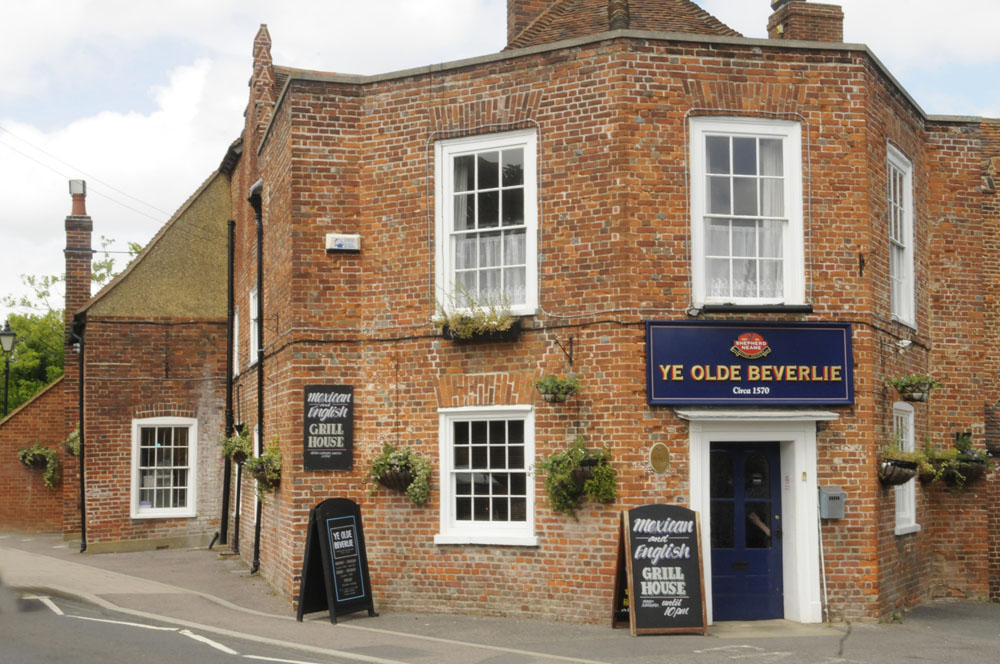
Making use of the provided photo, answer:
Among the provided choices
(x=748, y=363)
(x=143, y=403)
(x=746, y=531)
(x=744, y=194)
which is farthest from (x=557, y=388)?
(x=143, y=403)

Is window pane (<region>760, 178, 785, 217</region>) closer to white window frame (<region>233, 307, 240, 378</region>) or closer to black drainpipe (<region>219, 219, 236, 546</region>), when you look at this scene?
white window frame (<region>233, 307, 240, 378</region>)

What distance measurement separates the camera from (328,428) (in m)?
14.0

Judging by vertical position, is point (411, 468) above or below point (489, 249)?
below

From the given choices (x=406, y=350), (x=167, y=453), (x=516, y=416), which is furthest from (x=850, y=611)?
(x=167, y=453)

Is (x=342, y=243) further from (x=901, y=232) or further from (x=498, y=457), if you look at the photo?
(x=901, y=232)

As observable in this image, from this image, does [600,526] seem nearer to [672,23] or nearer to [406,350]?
[406,350]

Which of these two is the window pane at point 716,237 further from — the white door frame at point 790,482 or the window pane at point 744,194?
the white door frame at point 790,482

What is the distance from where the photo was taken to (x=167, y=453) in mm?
22031

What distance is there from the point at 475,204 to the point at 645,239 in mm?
2260

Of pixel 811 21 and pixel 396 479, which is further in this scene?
pixel 811 21

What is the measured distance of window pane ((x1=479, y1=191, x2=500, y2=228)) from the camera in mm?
13648

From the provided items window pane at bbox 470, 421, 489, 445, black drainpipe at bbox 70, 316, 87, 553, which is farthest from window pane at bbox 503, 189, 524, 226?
black drainpipe at bbox 70, 316, 87, 553

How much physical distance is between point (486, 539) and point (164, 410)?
10905 millimetres

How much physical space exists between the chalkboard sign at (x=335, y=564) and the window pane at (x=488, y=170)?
13.9 ft
